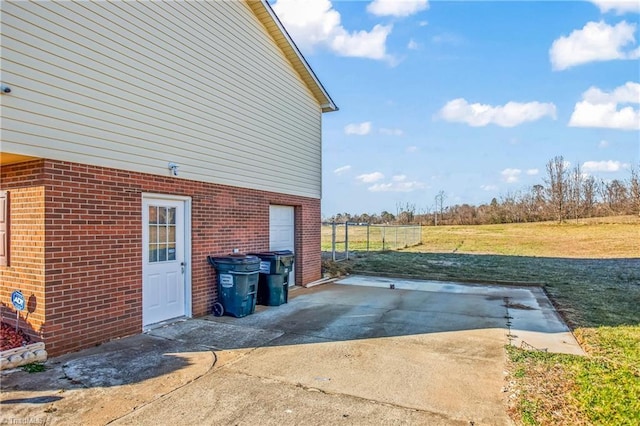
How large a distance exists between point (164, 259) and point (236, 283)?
1.36 m

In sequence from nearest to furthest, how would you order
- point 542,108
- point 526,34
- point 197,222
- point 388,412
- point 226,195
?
point 388,412, point 197,222, point 226,195, point 526,34, point 542,108

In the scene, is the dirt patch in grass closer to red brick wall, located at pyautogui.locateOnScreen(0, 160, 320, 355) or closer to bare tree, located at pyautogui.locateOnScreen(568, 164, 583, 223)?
bare tree, located at pyautogui.locateOnScreen(568, 164, 583, 223)

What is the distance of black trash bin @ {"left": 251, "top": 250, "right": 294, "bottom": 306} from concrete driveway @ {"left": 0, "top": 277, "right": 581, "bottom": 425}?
1.77ft

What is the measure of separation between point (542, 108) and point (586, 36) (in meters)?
12.6

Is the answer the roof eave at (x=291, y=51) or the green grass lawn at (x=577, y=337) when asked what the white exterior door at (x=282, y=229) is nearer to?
the roof eave at (x=291, y=51)

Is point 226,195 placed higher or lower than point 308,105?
lower

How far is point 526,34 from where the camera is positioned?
11688 millimetres

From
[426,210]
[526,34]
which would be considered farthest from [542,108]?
[426,210]

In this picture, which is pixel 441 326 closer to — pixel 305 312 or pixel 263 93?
pixel 305 312

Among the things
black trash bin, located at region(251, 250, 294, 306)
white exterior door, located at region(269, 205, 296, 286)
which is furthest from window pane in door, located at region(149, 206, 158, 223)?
white exterior door, located at region(269, 205, 296, 286)

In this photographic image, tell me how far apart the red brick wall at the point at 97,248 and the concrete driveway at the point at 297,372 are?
0.36 meters

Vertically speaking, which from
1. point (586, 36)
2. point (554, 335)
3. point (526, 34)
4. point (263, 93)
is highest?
point (526, 34)

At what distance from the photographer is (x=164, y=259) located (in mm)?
7020

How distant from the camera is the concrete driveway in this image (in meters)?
3.71
